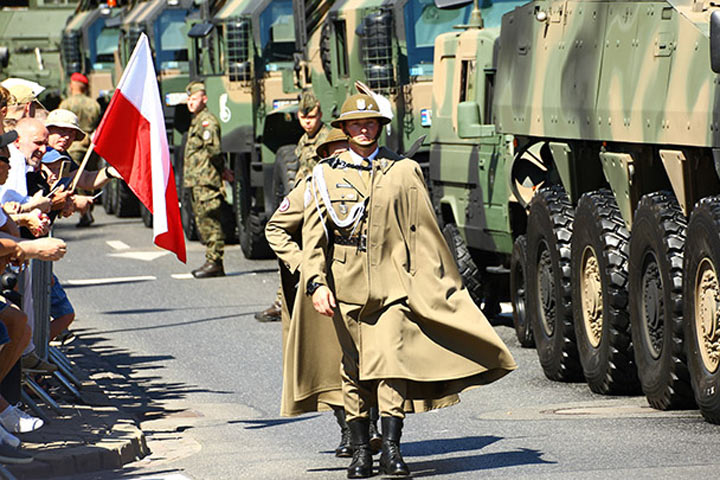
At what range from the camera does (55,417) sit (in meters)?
10.9

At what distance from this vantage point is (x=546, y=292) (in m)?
13.2

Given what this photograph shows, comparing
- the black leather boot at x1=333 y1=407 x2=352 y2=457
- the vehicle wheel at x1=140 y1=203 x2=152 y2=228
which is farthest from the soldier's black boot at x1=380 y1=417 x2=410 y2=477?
the vehicle wheel at x1=140 y1=203 x2=152 y2=228

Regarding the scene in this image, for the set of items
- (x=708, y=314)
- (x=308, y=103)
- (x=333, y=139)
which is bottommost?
(x=708, y=314)

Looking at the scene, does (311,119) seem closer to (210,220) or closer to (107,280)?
(210,220)

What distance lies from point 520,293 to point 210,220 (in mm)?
6220

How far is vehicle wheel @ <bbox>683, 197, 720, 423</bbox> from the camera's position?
10.1 metres

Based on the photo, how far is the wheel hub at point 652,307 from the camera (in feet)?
36.2

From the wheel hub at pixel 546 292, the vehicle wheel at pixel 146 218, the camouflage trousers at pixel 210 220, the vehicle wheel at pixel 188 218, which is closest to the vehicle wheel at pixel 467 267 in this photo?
the wheel hub at pixel 546 292

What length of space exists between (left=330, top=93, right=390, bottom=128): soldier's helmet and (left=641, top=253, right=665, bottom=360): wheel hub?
2437mm

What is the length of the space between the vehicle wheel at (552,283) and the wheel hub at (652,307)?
133 cm

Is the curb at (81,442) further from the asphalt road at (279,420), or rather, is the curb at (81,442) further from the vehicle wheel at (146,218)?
the vehicle wheel at (146,218)

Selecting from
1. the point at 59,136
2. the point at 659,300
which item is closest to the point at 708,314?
the point at 659,300

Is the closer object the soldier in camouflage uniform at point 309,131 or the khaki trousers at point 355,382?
the khaki trousers at point 355,382

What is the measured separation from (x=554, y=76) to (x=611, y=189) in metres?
0.96
